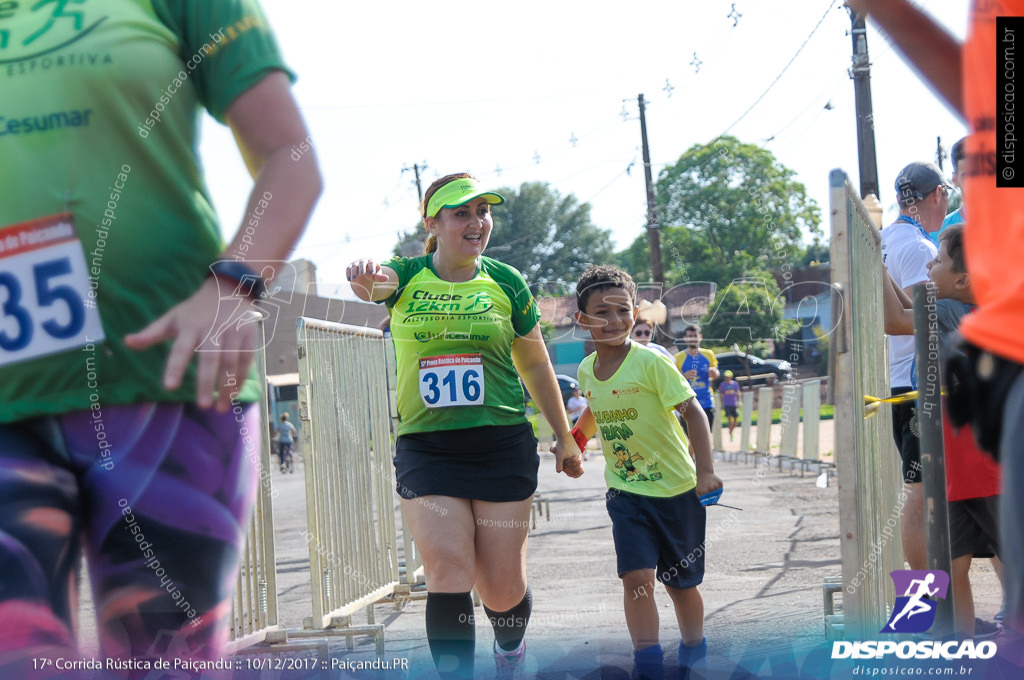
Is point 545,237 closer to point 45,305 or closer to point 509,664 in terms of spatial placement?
point 509,664

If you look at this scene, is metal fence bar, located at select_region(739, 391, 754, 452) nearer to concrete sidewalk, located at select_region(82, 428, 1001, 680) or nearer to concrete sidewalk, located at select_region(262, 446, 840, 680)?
concrete sidewalk, located at select_region(262, 446, 840, 680)

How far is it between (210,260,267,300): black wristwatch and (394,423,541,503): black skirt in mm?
2121

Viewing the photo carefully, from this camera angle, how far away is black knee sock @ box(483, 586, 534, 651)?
3.84 meters

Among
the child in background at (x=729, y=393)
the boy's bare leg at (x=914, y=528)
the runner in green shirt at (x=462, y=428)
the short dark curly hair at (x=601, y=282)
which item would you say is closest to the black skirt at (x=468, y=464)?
the runner in green shirt at (x=462, y=428)

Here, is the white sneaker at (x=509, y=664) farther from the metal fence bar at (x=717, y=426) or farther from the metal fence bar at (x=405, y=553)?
the metal fence bar at (x=717, y=426)

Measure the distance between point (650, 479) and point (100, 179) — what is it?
114 inches

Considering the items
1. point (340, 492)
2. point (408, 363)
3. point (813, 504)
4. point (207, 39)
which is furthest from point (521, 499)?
point (813, 504)

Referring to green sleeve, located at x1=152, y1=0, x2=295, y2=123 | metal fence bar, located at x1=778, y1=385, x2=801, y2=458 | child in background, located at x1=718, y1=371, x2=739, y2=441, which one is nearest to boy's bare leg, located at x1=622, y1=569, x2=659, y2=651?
green sleeve, located at x1=152, y1=0, x2=295, y2=123

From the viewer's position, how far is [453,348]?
3752 mm

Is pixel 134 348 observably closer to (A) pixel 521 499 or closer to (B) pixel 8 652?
(B) pixel 8 652

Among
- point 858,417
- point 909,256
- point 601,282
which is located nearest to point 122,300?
point 858,417

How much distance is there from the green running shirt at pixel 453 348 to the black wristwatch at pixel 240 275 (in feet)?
6.82

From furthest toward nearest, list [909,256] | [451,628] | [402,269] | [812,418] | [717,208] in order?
[717,208] < [812,418] < [909,256] < [402,269] < [451,628]

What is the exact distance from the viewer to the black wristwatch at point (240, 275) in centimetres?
164
